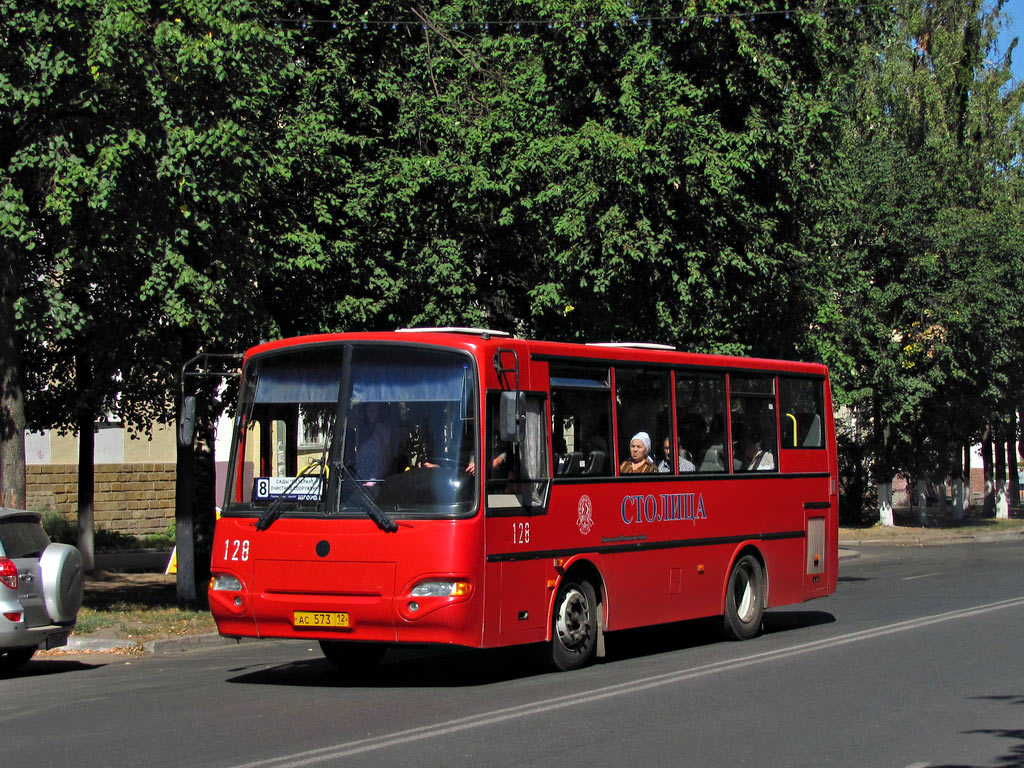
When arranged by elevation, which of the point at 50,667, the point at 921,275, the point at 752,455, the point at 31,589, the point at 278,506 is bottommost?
the point at 50,667

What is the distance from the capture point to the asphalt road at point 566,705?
8.12m

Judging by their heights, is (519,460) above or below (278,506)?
above

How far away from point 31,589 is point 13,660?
3.59 ft

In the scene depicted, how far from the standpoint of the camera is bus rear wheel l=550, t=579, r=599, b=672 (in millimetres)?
12023

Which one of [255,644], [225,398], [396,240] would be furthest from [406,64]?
[255,644]

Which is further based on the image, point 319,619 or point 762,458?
point 762,458

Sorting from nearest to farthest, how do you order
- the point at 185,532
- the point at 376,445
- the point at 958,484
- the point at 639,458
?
1. the point at 376,445
2. the point at 639,458
3. the point at 185,532
4. the point at 958,484

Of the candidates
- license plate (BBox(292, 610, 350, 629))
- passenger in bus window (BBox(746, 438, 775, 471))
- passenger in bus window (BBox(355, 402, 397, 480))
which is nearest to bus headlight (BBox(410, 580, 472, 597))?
license plate (BBox(292, 610, 350, 629))

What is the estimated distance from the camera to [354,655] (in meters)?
12.6

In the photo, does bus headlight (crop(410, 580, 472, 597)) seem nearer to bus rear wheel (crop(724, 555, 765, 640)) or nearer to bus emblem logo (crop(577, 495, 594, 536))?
bus emblem logo (crop(577, 495, 594, 536))

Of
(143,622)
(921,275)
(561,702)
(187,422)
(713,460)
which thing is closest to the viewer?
(561,702)

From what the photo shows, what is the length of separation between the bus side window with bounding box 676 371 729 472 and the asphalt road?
1.96 meters

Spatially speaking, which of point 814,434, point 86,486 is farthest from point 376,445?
point 86,486

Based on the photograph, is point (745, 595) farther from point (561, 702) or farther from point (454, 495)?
point (561, 702)
